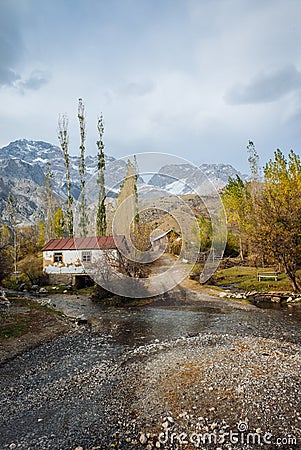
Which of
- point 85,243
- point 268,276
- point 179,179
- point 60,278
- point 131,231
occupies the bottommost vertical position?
point 268,276

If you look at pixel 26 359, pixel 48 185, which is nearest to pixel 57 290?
pixel 26 359

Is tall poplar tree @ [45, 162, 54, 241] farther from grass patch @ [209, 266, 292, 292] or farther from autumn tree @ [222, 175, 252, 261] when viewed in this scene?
grass patch @ [209, 266, 292, 292]

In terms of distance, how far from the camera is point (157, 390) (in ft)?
29.3

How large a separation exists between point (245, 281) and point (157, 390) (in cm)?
2158

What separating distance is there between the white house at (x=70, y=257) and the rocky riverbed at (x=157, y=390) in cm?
1662

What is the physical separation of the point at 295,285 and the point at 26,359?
1843cm

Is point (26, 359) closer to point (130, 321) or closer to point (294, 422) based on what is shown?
point (130, 321)

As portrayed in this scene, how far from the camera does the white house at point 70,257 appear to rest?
32.4 m

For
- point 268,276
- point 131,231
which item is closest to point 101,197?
point 131,231

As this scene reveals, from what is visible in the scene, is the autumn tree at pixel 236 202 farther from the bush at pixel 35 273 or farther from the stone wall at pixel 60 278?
the bush at pixel 35 273

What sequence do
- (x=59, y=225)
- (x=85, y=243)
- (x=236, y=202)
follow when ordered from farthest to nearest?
(x=59, y=225), (x=236, y=202), (x=85, y=243)

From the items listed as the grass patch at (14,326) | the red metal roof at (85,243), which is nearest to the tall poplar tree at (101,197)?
the red metal roof at (85,243)

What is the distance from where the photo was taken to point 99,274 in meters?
27.1

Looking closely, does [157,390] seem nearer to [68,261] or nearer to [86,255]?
[86,255]
